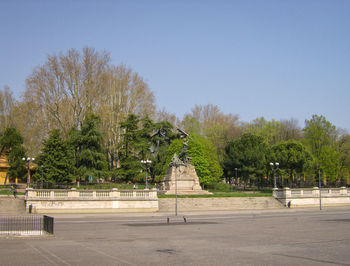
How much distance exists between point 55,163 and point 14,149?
876cm

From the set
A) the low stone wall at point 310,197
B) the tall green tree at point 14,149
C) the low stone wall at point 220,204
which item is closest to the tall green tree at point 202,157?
the low stone wall at point 310,197

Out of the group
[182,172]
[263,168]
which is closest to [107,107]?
[182,172]

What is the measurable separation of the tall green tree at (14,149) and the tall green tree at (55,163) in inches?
218

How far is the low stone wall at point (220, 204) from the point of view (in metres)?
42.5

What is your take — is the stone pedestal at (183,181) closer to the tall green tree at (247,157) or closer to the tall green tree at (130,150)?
the tall green tree at (130,150)

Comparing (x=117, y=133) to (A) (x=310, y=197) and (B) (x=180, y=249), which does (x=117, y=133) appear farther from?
(B) (x=180, y=249)

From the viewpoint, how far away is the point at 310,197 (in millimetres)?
49281

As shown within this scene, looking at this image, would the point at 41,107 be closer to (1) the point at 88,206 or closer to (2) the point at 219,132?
(1) the point at 88,206

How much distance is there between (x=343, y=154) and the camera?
7600 cm

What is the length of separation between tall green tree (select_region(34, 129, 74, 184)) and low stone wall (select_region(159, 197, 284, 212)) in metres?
18.2

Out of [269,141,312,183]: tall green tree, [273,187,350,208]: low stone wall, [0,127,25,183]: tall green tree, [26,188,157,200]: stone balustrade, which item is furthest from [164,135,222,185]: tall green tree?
[26,188,157,200]: stone balustrade

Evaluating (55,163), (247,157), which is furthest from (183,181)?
(247,157)

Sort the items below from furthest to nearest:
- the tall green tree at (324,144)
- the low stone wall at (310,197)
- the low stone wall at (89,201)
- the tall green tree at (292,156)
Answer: the tall green tree at (324,144) < the tall green tree at (292,156) < the low stone wall at (310,197) < the low stone wall at (89,201)

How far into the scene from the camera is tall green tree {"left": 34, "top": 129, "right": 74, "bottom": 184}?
5275 cm
